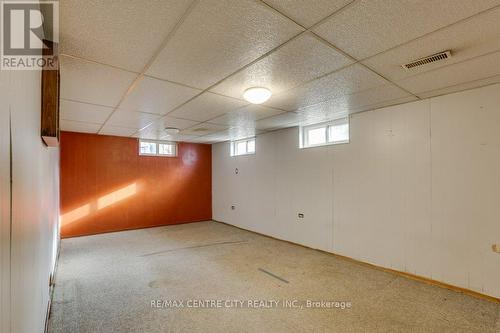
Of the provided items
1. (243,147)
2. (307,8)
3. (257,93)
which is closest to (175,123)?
(257,93)

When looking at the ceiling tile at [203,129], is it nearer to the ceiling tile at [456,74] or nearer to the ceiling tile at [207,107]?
the ceiling tile at [207,107]

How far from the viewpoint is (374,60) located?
2.18m

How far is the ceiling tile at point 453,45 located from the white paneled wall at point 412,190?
1207mm

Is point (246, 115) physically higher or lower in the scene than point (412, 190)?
higher

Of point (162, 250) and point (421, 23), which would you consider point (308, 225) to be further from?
point (421, 23)

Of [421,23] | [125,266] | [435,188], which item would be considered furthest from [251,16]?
[125,266]

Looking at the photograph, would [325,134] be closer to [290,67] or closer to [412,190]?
[412,190]

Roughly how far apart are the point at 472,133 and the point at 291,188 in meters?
2.97

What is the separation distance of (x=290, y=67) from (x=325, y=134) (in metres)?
2.62

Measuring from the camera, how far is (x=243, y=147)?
6.82m

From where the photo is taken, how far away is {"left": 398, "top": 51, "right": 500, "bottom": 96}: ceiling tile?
2.22 metres

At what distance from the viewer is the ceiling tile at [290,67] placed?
196cm

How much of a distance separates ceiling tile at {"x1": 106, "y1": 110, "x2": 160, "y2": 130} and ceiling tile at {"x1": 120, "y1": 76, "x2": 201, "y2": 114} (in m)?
0.28

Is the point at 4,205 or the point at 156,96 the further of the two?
the point at 156,96
